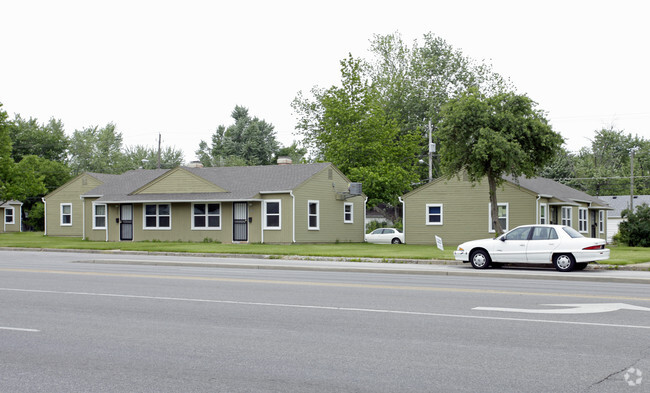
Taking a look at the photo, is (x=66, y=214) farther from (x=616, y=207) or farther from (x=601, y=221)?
(x=616, y=207)

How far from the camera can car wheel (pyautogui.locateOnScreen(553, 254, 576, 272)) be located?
830 inches

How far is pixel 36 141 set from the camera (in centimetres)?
8244

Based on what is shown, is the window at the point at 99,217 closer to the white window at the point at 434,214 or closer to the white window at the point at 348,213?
the white window at the point at 348,213

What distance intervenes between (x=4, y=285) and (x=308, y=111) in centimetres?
5191

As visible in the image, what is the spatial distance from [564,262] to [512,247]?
64.7 inches

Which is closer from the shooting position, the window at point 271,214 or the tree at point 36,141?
the window at point 271,214

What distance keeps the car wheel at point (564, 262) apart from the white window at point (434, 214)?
18734mm

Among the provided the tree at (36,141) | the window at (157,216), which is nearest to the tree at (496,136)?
the window at (157,216)

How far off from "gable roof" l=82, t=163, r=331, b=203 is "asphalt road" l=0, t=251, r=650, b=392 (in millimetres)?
22780

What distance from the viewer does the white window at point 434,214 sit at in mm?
40156

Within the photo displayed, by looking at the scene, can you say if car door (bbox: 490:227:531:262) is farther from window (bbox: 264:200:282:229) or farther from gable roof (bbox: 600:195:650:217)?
gable roof (bbox: 600:195:650:217)

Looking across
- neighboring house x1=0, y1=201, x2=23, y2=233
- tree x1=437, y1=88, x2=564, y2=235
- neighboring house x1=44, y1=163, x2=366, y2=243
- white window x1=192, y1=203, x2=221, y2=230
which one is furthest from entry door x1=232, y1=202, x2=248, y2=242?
neighboring house x1=0, y1=201, x2=23, y2=233

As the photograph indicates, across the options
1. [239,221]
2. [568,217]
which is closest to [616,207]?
[568,217]

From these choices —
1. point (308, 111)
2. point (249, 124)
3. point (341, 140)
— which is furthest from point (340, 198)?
point (249, 124)
